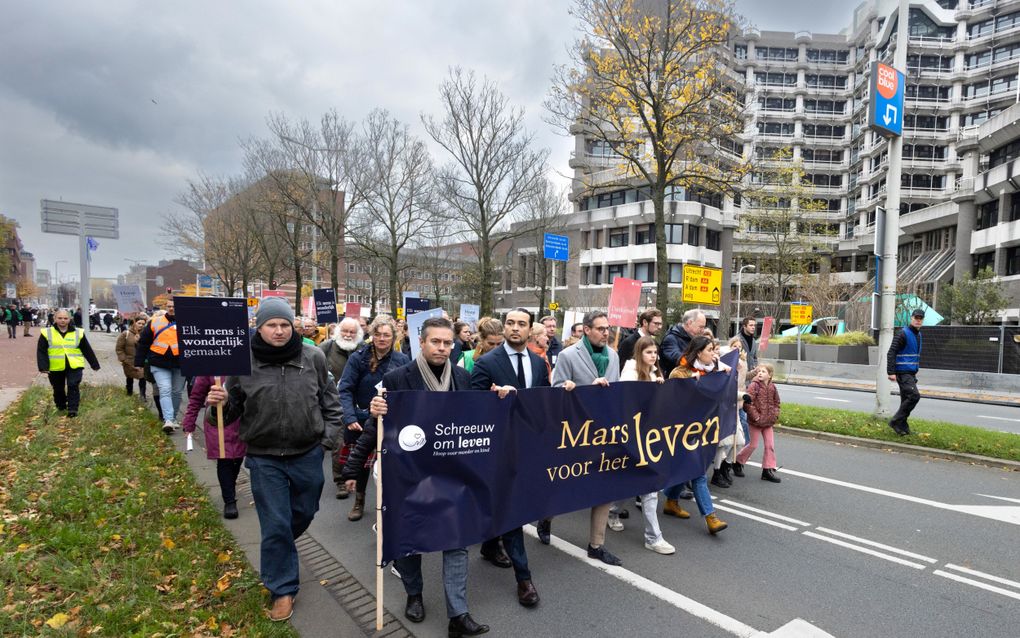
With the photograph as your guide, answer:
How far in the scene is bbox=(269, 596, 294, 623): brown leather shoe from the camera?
3504 mm

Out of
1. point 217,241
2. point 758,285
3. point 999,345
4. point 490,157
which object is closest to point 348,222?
point 490,157

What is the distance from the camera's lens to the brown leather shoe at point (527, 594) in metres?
3.75

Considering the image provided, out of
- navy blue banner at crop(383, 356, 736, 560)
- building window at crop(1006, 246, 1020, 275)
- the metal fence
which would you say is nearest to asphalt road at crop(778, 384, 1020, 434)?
the metal fence

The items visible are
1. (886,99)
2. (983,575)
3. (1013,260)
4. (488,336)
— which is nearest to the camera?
(983,575)

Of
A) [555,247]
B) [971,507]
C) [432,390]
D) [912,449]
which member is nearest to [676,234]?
[555,247]

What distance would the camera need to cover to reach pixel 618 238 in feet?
175

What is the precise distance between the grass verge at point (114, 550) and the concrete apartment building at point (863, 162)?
3507 cm

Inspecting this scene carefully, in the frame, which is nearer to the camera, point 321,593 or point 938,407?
point 321,593

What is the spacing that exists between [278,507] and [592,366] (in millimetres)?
2777

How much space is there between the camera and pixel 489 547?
455 cm

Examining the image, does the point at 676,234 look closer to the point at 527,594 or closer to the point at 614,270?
the point at 614,270

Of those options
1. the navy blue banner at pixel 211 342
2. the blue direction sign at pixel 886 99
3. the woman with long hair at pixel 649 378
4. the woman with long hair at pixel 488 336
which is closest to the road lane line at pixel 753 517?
the woman with long hair at pixel 649 378

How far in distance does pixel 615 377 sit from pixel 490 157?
783 inches

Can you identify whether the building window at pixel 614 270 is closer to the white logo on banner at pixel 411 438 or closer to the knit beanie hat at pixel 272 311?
the knit beanie hat at pixel 272 311
